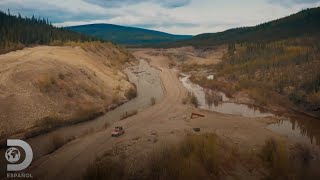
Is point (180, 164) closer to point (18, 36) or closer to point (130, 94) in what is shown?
point (130, 94)

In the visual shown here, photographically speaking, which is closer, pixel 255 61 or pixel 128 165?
pixel 128 165

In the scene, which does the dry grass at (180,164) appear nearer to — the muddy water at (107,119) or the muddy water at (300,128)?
the muddy water at (107,119)

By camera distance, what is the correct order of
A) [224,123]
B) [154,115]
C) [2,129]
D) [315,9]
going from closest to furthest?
1. [2,129]
2. [224,123]
3. [154,115]
4. [315,9]

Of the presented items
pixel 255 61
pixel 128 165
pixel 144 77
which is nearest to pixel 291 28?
pixel 255 61

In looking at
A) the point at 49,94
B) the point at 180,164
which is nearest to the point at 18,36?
the point at 49,94

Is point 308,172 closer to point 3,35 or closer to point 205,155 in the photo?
point 205,155

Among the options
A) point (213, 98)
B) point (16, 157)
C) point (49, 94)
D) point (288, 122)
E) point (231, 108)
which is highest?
point (49, 94)
